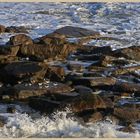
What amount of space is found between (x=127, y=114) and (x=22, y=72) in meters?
2.90

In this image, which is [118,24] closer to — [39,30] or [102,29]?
[102,29]

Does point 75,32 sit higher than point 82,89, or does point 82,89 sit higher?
point 82,89

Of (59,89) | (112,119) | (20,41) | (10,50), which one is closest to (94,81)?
(59,89)

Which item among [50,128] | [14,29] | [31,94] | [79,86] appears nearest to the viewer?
A: [50,128]

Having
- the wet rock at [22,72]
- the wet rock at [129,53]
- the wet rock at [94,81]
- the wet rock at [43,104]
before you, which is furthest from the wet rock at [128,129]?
the wet rock at [129,53]

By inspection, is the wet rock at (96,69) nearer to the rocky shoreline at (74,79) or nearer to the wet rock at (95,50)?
the rocky shoreline at (74,79)

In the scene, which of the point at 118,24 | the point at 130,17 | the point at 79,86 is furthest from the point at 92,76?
the point at 130,17

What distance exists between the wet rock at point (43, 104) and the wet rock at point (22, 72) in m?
1.42

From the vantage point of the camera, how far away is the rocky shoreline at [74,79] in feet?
26.6

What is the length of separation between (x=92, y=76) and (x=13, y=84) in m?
1.73

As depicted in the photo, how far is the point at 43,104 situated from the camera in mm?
8227

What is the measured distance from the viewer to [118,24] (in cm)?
1891

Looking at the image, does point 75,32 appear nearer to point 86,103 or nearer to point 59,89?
point 59,89

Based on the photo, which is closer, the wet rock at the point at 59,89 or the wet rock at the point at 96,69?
the wet rock at the point at 59,89
